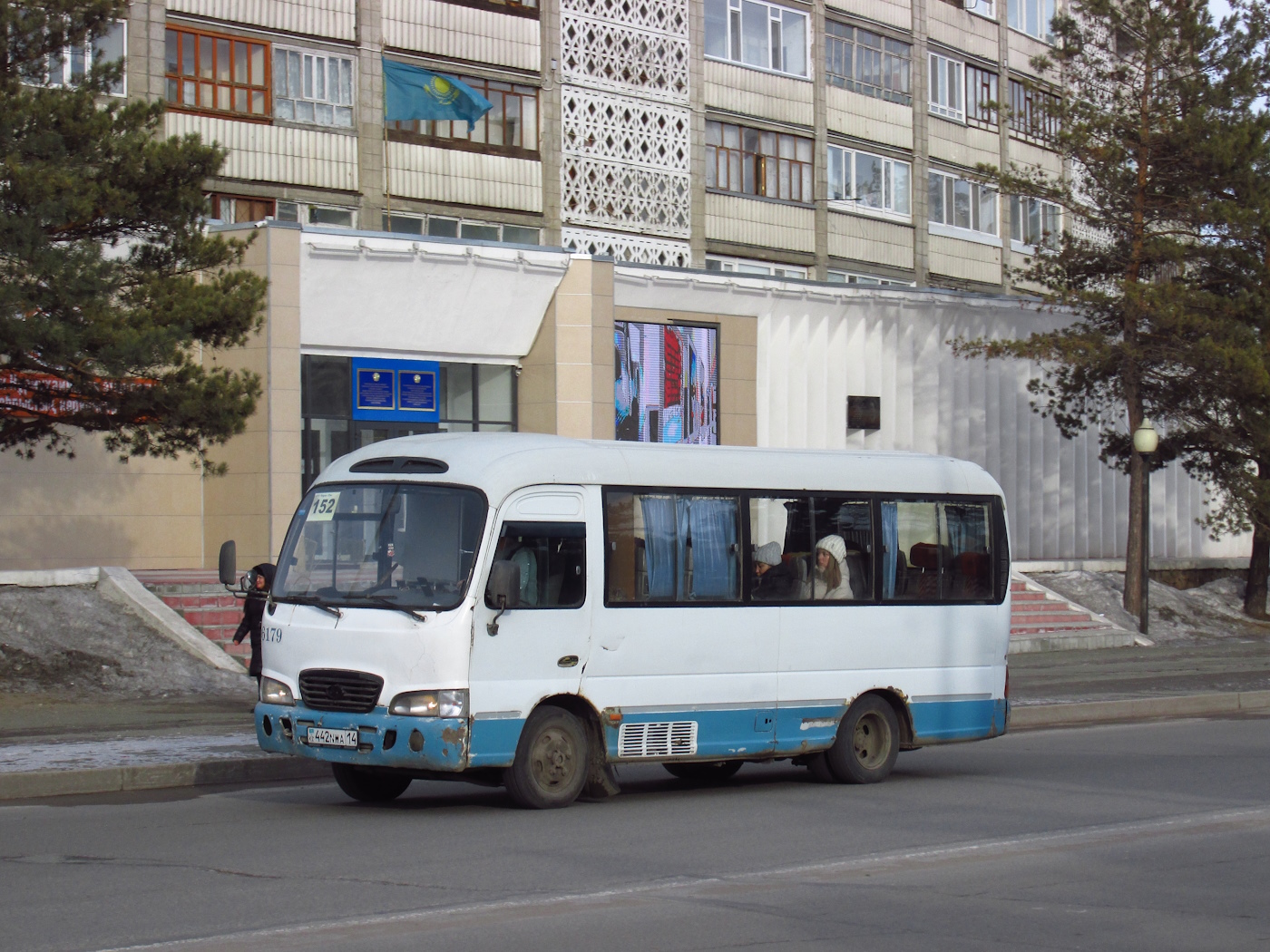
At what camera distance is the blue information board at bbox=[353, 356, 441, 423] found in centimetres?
3077

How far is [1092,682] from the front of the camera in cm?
2291

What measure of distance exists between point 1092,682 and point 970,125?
29.5 metres

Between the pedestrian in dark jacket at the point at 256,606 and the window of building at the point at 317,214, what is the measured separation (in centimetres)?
1718

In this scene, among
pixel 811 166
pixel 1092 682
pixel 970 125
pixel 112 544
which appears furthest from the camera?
pixel 970 125

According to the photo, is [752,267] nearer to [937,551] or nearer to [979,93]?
[979,93]

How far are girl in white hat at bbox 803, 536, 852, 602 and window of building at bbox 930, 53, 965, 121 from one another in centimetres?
3658

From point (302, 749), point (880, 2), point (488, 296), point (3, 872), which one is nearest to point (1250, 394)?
point (488, 296)

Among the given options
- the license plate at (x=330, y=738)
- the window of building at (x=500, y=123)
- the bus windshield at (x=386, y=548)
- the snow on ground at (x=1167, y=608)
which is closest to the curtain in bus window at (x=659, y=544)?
the bus windshield at (x=386, y=548)

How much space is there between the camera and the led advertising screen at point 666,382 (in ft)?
110

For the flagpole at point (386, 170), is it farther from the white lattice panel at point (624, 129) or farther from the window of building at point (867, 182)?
Answer: the window of building at point (867, 182)


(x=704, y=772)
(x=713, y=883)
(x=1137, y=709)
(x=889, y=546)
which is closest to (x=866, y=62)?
(x=1137, y=709)

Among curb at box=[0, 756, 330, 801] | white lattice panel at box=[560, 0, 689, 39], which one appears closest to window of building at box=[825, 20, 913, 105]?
white lattice panel at box=[560, 0, 689, 39]

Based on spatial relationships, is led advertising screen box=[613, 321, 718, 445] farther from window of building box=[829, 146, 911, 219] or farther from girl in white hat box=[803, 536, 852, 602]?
girl in white hat box=[803, 536, 852, 602]

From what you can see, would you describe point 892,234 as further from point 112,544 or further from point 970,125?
point 112,544
